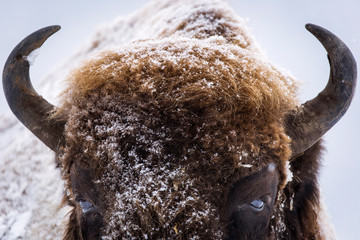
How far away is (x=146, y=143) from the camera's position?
2.22 metres

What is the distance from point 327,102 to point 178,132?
1.08m

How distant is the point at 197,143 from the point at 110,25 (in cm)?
481

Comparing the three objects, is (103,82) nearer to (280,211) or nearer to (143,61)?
(143,61)

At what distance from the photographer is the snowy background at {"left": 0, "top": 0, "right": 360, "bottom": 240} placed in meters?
9.70

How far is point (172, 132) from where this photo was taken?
2.25 m

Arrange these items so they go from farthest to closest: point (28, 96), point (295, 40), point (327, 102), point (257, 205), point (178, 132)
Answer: point (295, 40), point (28, 96), point (327, 102), point (257, 205), point (178, 132)

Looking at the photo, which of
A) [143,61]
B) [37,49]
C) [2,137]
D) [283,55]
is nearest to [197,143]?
[143,61]

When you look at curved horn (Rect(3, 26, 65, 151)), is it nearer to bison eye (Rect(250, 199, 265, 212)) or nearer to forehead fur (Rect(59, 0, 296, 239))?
forehead fur (Rect(59, 0, 296, 239))

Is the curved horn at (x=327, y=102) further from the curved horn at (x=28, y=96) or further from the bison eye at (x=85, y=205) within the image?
the curved horn at (x=28, y=96)

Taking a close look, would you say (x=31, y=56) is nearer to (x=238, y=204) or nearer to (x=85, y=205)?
(x=85, y=205)

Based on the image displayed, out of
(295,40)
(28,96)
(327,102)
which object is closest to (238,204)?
(327,102)

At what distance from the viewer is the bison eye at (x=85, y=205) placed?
8.22 feet

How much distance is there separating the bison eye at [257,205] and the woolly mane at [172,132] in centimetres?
24

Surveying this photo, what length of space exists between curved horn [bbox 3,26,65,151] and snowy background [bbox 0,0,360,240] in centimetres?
196
